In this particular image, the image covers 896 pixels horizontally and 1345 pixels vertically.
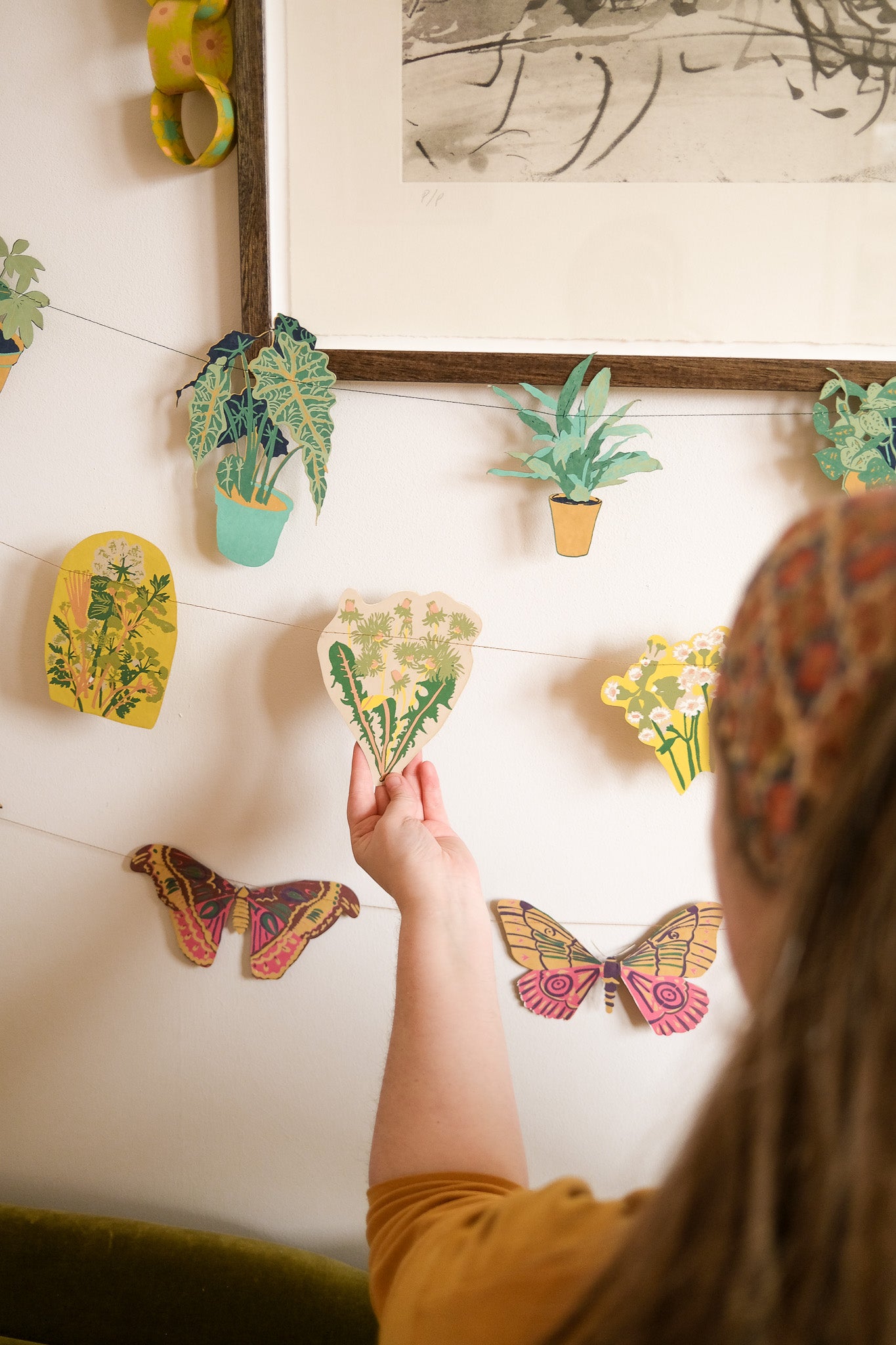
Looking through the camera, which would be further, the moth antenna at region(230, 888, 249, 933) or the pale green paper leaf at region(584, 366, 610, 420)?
the moth antenna at region(230, 888, 249, 933)

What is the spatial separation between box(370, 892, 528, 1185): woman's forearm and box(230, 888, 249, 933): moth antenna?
0.26 metres

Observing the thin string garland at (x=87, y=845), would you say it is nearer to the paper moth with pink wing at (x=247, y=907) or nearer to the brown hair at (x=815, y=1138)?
the paper moth with pink wing at (x=247, y=907)

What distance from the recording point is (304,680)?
2.75 feet

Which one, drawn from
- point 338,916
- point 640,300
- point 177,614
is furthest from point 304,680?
point 640,300

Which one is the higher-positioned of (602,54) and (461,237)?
(602,54)

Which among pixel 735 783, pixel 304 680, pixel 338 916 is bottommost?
pixel 338 916

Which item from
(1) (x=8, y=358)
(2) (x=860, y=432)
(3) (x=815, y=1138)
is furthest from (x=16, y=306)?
(3) (x=815, y=1138)

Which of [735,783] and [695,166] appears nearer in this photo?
[735,783]

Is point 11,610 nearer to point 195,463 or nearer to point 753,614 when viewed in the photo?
point 195,463

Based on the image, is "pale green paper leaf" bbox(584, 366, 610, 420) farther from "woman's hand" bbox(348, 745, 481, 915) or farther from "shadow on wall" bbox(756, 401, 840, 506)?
"woman's hand" bbox(348, 745, 481, 915)

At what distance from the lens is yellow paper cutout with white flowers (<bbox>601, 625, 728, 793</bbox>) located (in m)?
0.77

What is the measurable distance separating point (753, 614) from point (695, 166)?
21.2 inches

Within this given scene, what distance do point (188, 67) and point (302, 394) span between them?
0.27 metres

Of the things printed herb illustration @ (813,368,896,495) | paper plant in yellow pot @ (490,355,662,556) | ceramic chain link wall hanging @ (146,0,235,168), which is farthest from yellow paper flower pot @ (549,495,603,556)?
ceramic chain link wall hanging @ (146,0,235,168)
